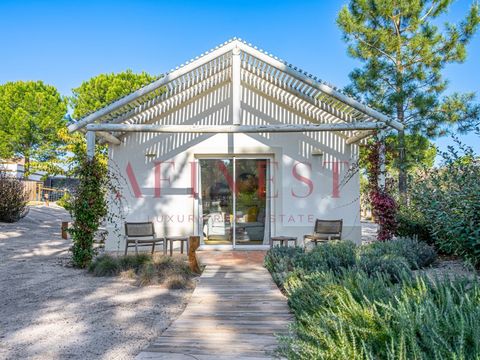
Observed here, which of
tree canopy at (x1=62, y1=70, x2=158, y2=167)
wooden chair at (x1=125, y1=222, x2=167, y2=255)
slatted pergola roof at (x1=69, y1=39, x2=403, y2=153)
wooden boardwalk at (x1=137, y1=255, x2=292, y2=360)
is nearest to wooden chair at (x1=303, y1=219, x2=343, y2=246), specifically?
slatted pergola roof at (x1=69, y1=39, x2=403, y2=153)

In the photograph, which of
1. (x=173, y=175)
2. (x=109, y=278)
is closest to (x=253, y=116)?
(x=173, y=175)

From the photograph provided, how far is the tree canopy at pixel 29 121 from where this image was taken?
28.4m

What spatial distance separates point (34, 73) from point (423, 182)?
32.0 meters

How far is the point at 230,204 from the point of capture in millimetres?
9445

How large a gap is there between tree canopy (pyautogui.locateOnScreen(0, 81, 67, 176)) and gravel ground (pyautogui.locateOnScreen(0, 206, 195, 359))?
24544 millimetres

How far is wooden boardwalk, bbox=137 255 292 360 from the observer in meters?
3.01

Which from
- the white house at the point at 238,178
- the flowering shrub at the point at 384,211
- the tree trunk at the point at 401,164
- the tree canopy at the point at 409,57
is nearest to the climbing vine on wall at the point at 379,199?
the flowering shrub at the point at 384,211

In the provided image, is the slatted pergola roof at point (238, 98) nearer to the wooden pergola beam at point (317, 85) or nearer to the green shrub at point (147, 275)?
the wooden pergola beam at point (317, 85)

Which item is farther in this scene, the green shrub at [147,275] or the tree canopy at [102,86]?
the tree canopy at [102,86]

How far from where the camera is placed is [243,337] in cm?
335

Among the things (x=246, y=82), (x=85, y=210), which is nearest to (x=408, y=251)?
(x=246, y=82)

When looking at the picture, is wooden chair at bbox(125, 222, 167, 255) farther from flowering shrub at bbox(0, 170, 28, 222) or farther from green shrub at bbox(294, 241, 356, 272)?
flowering shrub at bbox(0, 170, 28, 222)

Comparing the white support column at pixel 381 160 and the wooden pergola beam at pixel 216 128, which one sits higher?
the wooden pergola beam at pixel 216 128

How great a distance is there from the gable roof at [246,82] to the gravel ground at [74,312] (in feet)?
10.1
